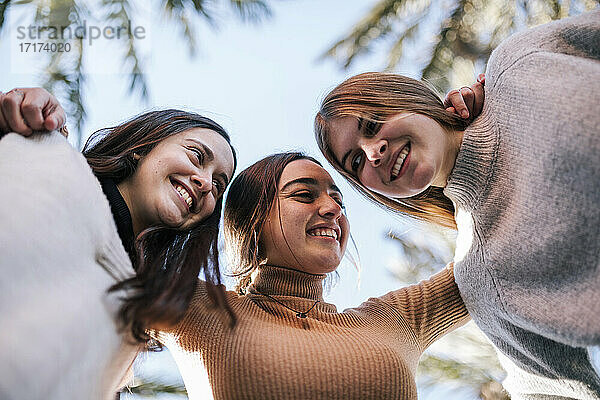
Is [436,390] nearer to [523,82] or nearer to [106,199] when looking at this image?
[523,82]

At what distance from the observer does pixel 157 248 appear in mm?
1338

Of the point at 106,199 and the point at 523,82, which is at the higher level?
the point at 523,82

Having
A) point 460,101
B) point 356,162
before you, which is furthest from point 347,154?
point 460,101

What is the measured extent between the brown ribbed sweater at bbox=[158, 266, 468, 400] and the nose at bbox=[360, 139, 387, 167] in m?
0.32

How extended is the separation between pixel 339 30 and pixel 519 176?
837 mm

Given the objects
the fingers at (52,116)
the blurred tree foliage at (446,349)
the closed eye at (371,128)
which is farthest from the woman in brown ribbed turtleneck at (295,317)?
the fingers at (52,116)

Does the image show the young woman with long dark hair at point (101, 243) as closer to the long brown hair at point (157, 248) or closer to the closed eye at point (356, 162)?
the long brown hair at point (157, 248)

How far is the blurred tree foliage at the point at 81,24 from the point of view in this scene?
164cm

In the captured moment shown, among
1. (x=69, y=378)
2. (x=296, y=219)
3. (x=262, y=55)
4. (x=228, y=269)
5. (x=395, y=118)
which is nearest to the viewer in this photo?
(x=69, y=378)

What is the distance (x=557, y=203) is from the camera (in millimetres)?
1078

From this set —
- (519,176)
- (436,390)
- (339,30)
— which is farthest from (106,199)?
(436,390)

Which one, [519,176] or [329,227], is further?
[329,227]

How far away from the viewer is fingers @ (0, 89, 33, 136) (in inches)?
41.8

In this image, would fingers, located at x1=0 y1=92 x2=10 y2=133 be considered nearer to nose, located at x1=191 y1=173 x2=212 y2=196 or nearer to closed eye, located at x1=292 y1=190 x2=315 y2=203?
nose, located at x1=191 y1=173 x2=212 y2=196
